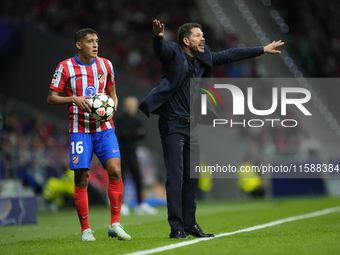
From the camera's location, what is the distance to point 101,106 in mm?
5266

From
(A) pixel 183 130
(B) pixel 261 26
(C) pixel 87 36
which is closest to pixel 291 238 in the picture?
(A) pixel 183 130

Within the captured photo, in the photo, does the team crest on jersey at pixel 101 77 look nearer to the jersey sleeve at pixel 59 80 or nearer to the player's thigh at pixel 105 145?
the jersey sleeve at pixel 59 80

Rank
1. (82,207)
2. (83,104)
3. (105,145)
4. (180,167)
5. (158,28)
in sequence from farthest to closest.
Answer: (82,207), (105,145), (180,167), (83,104), (158,28)

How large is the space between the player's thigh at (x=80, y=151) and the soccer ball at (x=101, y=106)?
0.26m

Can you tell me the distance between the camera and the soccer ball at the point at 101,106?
5.25 metres

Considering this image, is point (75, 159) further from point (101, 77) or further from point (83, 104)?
point (101, 77)

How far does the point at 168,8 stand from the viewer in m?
19.7

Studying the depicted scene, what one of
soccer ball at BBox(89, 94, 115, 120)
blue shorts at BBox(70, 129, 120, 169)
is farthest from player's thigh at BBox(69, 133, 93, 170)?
soccer ball at BBox(89, 94, 115, 120)

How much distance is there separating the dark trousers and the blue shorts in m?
0.52

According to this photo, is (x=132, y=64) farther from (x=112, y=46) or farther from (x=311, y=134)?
(x=311, y=134)

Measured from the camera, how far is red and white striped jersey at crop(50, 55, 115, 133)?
543 cm

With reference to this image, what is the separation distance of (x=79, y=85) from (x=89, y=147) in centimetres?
62

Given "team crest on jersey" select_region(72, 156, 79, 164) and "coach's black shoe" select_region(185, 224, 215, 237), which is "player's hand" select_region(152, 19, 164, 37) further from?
"coach's black shoe" select_region(185, 224, 215, 237)

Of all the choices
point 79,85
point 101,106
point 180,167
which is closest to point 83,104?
point 101,106
